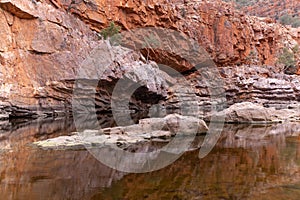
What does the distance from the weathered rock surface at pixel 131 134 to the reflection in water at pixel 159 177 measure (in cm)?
113

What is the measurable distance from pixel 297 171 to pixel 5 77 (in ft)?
60.6

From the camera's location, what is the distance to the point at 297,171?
636 centimetres

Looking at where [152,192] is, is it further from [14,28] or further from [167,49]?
[167,49]

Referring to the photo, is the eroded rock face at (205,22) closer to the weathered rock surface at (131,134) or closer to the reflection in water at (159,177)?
the weathered rock surface at (131,134)

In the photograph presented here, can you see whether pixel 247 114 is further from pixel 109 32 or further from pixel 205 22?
pixel 205 22

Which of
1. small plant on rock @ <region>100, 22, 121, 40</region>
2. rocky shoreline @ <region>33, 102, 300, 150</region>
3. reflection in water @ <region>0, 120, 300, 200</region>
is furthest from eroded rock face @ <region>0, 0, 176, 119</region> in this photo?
reflection in water @ <region>0, 120, 300, 200</region>

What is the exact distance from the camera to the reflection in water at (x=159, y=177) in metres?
4.82

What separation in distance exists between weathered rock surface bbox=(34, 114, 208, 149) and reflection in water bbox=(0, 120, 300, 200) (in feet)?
3.72

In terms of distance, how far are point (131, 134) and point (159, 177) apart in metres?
5.54

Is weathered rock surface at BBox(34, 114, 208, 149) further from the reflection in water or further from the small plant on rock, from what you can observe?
the small plant on rock

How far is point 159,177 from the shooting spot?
232 inches

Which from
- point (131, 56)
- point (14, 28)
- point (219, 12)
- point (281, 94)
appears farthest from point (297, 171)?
point (219, 12)

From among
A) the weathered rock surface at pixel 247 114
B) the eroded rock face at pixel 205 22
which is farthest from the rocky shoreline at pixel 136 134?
the eroded rock face at pixel 205 22

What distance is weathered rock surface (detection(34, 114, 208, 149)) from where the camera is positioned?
9.70 metres
